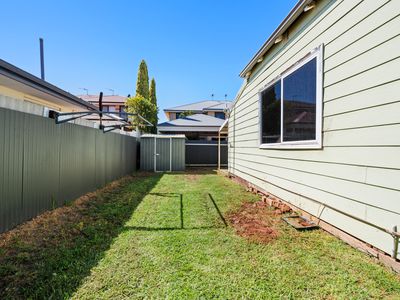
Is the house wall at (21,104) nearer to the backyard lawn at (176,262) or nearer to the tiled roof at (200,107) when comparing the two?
the backyard lawn at (176,262)

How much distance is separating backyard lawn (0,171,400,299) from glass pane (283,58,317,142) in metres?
1.50

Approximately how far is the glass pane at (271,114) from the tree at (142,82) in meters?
18.6

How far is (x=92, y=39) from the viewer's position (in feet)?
36.0

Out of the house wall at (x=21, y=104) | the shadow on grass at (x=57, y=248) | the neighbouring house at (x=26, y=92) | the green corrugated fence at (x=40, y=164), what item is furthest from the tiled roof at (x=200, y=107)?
the shadow on grass at (x=57, y=248)

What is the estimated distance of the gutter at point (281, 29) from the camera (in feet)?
11.9

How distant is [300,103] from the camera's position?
3.77 meters

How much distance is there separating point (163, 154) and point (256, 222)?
27.2ft

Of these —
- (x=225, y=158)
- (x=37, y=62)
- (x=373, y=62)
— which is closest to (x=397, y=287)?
(x=373, y=62)

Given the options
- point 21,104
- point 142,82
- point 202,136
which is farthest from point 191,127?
point 21,104

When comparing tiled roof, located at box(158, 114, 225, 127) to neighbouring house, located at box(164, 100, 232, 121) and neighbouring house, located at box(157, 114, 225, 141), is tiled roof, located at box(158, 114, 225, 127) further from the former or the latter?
neighbouring house, located at box(164, 100, 232, 121)

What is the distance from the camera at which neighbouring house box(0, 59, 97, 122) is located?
3193 millimetres

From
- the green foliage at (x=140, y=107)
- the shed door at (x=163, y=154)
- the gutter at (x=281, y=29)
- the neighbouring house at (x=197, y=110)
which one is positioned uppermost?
the neighbouring house at (x=197, y=110)

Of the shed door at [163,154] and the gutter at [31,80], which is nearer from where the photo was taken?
the gutter at [31,80]

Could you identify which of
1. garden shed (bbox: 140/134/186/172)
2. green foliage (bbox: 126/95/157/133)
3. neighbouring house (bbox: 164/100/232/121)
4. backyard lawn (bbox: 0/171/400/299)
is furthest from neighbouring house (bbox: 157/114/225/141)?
backyard lawn (bbox: 0/171/400/299)
